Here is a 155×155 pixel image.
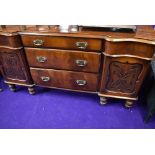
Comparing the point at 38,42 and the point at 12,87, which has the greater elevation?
the point at 38,42

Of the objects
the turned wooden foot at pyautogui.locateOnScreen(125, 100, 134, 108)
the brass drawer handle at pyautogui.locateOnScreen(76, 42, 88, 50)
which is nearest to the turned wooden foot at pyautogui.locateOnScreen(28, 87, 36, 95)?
the brass drawer handle at pyautogui.locateOnScreen(76, 42, 88, 50)

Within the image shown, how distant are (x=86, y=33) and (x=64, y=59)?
0.28 m

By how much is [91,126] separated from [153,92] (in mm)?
584

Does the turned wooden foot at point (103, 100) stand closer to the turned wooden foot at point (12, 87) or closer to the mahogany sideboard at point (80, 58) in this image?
the mahogany sideboard at point (80, 58)

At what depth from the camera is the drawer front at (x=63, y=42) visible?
1.13 metres

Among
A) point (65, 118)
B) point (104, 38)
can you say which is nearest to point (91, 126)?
point (65, 118)

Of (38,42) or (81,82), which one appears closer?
(38,42)

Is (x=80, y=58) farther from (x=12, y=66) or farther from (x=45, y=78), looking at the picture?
(x=12, y=66)

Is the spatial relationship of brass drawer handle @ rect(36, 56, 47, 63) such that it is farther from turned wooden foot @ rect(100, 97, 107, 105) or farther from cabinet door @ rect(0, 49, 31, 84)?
turned wooden foot @ rect(100, 97, 107, 105)

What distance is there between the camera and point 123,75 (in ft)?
4.07

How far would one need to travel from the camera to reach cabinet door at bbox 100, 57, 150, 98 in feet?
3.78

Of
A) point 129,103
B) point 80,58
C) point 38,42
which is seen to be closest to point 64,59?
point 80,58

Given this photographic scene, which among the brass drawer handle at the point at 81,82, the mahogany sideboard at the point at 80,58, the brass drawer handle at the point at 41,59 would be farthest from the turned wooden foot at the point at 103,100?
the brass drawer handle at the point at 41,59
